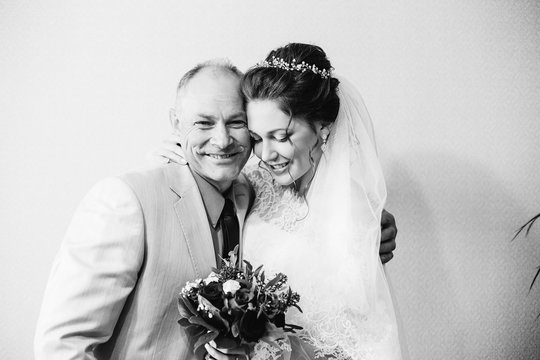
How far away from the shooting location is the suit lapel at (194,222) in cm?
179

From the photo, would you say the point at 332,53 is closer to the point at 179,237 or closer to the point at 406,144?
the point at 406,144

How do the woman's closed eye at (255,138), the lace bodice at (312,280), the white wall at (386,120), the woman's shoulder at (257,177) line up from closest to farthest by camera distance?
the lace bodice at (312,280) → the woman's closed eye at (255,138) → the woman's shoulder at (257,177) → the white wall at (386,120)

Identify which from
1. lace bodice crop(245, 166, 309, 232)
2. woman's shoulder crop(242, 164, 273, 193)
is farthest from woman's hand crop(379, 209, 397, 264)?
woman's shoulder crop(242, 164, 273, 193)

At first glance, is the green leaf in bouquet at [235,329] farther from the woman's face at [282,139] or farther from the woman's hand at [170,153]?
the woman's hand at [170,153]

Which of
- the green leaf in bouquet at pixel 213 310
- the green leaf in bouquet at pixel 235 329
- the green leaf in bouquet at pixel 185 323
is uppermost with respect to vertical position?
the green leaf in bouquet at pixel 213 310

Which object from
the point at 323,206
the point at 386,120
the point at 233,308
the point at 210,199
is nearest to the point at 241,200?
the point at 210,199

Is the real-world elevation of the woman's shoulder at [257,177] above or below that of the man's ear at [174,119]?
below

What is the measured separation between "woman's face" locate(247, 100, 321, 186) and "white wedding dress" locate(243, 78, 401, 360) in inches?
3.9

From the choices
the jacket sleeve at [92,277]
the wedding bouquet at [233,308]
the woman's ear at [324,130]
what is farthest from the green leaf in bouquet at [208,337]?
the woman's ear at [324,130]

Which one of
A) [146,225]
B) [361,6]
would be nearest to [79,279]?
[146,225]

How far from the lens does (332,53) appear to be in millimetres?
2633

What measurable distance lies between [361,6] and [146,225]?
76.1 inches

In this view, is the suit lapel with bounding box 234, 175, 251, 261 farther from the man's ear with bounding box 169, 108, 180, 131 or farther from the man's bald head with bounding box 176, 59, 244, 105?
the man's bald head with bounding box 176, 59, 244, 105

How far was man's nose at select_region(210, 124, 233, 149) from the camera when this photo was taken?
6.23 ft
